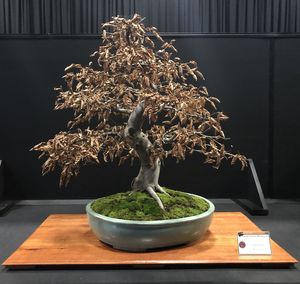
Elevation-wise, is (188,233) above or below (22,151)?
below

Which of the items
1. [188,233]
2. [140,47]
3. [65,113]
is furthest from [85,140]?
[65,113]

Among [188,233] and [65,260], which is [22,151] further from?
[188,233]

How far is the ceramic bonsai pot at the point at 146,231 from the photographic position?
49.6 inches

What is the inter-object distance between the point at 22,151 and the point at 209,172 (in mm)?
1123

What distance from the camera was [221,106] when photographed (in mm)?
2137

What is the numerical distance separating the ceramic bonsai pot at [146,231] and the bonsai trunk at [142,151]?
105 millimetres

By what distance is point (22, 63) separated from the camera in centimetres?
207

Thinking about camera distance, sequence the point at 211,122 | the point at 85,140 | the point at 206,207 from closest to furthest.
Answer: the point at 211,122 → the point at 85,140 → the point at 206,207

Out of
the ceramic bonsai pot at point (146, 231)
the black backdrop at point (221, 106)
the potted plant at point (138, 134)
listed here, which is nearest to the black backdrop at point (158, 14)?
the black backdrop at point (221, 106)

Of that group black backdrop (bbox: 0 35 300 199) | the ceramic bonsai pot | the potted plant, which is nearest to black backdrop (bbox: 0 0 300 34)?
black backdrop (bbox: 0 35 300 199)

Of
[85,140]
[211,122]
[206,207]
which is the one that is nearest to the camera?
[211,122]

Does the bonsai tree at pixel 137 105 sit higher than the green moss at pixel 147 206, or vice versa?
the bonsai tree at pixel 137 105

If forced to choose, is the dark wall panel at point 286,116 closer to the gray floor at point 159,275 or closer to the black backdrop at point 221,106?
the black backdrop at point 221,106

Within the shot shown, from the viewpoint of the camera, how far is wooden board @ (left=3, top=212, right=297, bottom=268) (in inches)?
48.8
